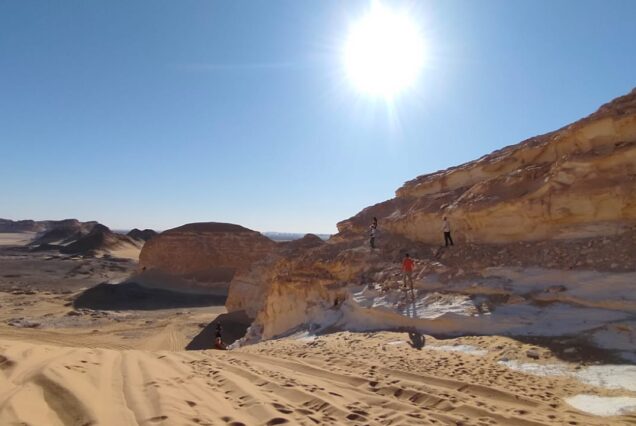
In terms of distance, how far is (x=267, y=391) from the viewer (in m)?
5.12

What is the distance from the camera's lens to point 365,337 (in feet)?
32.6

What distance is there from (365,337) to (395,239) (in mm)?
6374

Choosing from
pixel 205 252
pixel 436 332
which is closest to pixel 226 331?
pixel 436 332

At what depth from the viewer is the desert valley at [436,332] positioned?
4.42 m

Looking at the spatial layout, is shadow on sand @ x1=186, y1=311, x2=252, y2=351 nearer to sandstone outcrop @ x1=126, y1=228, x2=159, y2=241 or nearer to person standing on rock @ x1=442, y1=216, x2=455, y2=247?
person standing on rock @ x1=442, y1=216, x2=455, y2=247

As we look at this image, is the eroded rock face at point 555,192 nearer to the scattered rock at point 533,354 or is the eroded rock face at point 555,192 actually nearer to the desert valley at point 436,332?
the desert valley at point 436,332

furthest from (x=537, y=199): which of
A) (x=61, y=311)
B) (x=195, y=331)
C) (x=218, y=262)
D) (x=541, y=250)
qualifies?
(x=218, y=262)

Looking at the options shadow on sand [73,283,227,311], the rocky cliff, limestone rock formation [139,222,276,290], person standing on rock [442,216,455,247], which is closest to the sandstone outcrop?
limestone rock formation [139,222,276,290]

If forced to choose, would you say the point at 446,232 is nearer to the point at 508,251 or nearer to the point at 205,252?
the point at 508,251

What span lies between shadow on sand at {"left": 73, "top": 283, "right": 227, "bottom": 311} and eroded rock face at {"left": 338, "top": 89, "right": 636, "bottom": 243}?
26.4 m

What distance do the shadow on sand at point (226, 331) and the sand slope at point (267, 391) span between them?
14731 mm

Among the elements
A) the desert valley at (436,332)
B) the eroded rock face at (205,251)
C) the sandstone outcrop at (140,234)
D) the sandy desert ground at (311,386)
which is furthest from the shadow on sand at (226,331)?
the sandstone outcrop at (140,234)

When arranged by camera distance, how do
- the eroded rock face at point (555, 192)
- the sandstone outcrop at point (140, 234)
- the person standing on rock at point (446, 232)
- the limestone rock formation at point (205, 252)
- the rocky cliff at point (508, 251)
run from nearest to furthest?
the rocky cliff at point (508, 251)
the eroded rock face at point (555, 192)
the person standing on rock at point (446, 232)
the limestone rock formation at point (205, 252)
the sandstone outcrop at point (140, 234)

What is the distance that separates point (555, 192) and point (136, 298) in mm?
34492
